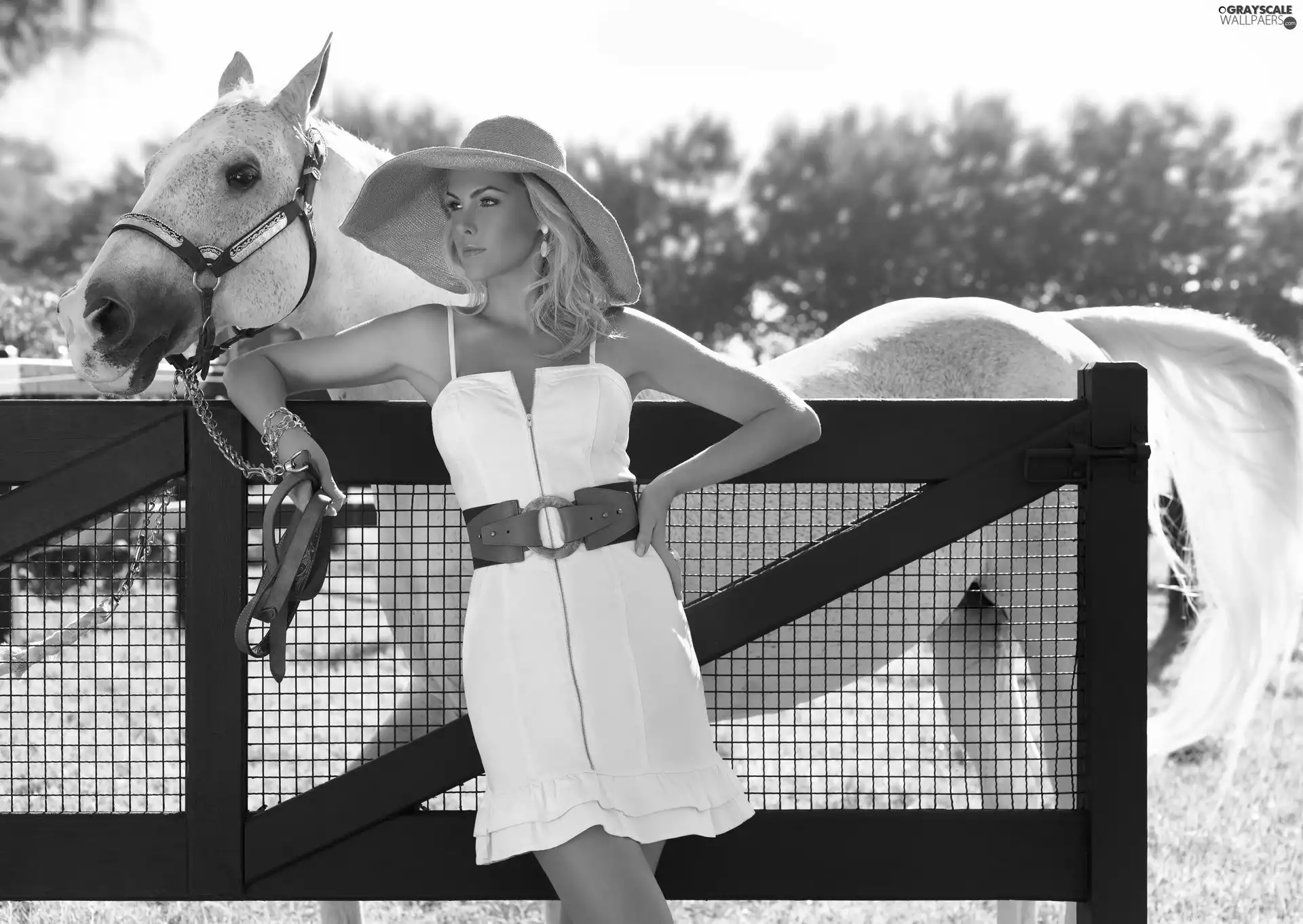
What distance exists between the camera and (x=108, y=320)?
2205 mm

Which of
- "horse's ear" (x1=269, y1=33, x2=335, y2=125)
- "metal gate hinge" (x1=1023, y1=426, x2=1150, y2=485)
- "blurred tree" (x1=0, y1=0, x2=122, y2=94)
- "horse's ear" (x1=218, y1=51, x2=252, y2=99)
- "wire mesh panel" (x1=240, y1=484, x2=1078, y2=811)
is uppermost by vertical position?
"blurred tree" (x1=0, y1=0, x2=122, y2=94)

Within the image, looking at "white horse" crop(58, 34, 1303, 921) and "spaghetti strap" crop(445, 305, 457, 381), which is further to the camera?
"white horse" crop(58, 34, 1303, 921)

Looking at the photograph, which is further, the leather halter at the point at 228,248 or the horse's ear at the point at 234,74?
the horse's ear at the point at 234,74

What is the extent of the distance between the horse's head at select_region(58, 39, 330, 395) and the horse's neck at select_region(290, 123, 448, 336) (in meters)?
0.09

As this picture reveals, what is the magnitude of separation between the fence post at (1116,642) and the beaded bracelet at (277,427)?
54.2 inches

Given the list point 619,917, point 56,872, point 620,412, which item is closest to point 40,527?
point 56,872

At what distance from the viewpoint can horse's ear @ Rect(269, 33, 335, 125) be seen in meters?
2.50

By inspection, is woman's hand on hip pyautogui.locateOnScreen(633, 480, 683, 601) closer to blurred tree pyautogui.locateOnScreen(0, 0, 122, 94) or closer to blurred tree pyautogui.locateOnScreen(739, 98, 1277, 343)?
blurred tree pyautogui.locateOnScreen(739, 98, 1277, 343)

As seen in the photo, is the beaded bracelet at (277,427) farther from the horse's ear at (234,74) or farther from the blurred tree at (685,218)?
the blurred tree at (685,218)

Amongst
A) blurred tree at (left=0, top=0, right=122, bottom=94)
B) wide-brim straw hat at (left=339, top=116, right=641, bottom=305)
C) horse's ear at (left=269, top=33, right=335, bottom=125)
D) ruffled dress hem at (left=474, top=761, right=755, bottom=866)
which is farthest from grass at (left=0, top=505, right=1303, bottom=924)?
blurred tree at (left=0, top=0, right=122, bottom=94)

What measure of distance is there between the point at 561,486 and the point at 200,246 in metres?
1.06

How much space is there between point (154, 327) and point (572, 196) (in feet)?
3.11

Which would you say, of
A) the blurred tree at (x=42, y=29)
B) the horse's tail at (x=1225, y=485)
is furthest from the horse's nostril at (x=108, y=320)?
the blurred tree at (x=42, y=29)

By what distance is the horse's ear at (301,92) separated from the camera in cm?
250
